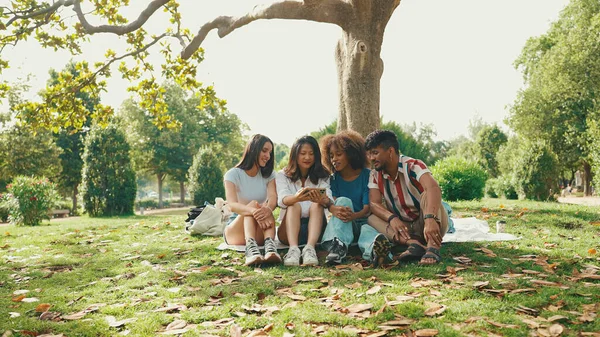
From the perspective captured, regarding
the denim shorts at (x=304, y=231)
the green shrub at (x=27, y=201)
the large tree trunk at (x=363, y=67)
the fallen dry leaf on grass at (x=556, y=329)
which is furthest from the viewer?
the green shrub at (x=27, y=201)

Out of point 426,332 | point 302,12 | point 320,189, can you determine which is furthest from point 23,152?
point 426,332

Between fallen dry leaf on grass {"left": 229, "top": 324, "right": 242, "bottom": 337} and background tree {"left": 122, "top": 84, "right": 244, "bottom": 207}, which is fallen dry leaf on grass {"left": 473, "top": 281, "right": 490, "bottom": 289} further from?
background tree {"left": 122, "top": 84, "right": 244, "bottom": 207}

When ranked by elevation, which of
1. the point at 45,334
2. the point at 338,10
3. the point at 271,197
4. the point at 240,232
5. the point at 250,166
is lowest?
the point at 45,334

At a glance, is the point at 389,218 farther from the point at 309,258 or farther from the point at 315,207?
the point at 309,258

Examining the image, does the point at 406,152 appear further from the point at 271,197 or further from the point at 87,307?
the point at 87,307

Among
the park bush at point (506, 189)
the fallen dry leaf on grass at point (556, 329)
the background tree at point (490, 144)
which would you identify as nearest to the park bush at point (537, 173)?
the park bush at point (506, 189)

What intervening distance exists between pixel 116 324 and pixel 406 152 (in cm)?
1161

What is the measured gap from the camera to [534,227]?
22.2ft

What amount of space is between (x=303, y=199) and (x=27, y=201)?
1246cm

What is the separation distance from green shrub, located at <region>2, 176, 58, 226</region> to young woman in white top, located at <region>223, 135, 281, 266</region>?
11172mm

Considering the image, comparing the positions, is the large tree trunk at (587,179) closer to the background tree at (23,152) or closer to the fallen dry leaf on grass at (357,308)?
the fallen dry leaf on grass at (357,308)

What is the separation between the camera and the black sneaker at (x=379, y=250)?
4.32 metres

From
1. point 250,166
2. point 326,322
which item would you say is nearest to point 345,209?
point 250,166

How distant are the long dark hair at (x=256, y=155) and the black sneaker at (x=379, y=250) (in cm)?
170
